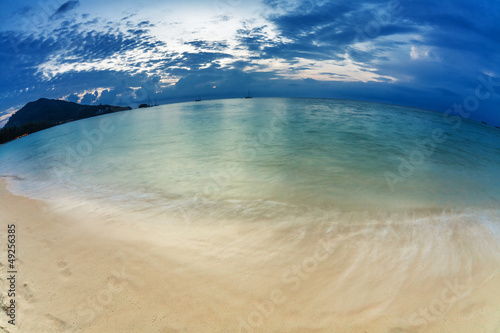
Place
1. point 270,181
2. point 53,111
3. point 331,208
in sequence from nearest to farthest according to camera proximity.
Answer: point 331,208
point 270,181
point 53,111

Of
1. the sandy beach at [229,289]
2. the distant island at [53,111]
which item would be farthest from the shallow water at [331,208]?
the distant island at [53,111]

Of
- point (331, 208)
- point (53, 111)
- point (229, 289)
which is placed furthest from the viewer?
point (53, 111)

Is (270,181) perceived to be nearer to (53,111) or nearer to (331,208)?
(331,208)

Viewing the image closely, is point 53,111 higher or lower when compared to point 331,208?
higher

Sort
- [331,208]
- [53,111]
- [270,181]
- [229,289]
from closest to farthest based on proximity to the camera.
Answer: [229,289] < [331,208] < [270,181] < [53,111]

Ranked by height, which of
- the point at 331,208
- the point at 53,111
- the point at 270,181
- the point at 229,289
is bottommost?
the point at 229,289

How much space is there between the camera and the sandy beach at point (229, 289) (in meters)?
3.48

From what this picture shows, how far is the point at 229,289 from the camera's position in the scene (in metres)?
4.08

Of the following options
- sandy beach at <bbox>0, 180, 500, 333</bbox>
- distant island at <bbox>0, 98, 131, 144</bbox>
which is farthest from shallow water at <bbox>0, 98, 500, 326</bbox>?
distant island at <bbox>0, 98, 131, 144</bbox>

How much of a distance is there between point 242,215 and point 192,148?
1387cm

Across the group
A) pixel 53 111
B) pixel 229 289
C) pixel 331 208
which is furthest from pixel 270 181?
pixel 53 111

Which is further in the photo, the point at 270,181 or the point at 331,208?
the point at 270,181

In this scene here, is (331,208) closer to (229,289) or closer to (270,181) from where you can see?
(270,181)

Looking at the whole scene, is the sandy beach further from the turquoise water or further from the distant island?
the distant island
